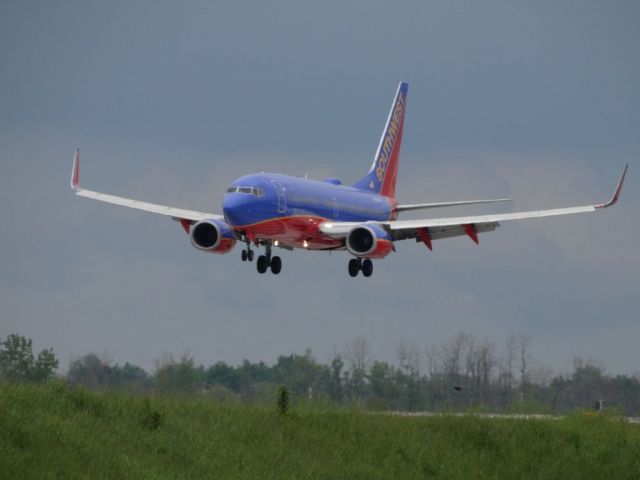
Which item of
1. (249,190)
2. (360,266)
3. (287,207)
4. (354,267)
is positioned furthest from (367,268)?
(249,190)

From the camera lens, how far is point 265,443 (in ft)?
167

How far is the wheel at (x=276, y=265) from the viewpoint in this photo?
90750mm

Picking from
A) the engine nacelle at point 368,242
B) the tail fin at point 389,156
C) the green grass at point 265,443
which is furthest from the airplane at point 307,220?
the green grass at point 265,443

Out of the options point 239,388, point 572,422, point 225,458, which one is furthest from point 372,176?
point 225,458

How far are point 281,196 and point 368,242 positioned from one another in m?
6.75

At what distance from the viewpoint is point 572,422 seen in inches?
2527

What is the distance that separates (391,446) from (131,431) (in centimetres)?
1004

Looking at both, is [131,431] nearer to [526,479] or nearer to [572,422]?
[526,479]

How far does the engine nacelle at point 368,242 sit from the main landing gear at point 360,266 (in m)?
3.82

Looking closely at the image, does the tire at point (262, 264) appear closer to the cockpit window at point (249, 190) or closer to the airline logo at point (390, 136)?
the cockpit window at point (249, 190)

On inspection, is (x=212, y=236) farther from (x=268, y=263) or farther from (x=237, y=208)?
(x=237, y=208)

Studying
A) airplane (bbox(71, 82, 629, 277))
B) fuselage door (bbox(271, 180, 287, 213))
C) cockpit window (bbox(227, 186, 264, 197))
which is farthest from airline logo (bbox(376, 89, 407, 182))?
cockpit window (bbox(227, 186, 264, 197))

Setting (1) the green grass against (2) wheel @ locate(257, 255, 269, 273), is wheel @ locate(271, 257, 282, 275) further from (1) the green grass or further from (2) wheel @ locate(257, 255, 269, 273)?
(1) the green grass

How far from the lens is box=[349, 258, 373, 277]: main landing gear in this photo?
309ft
